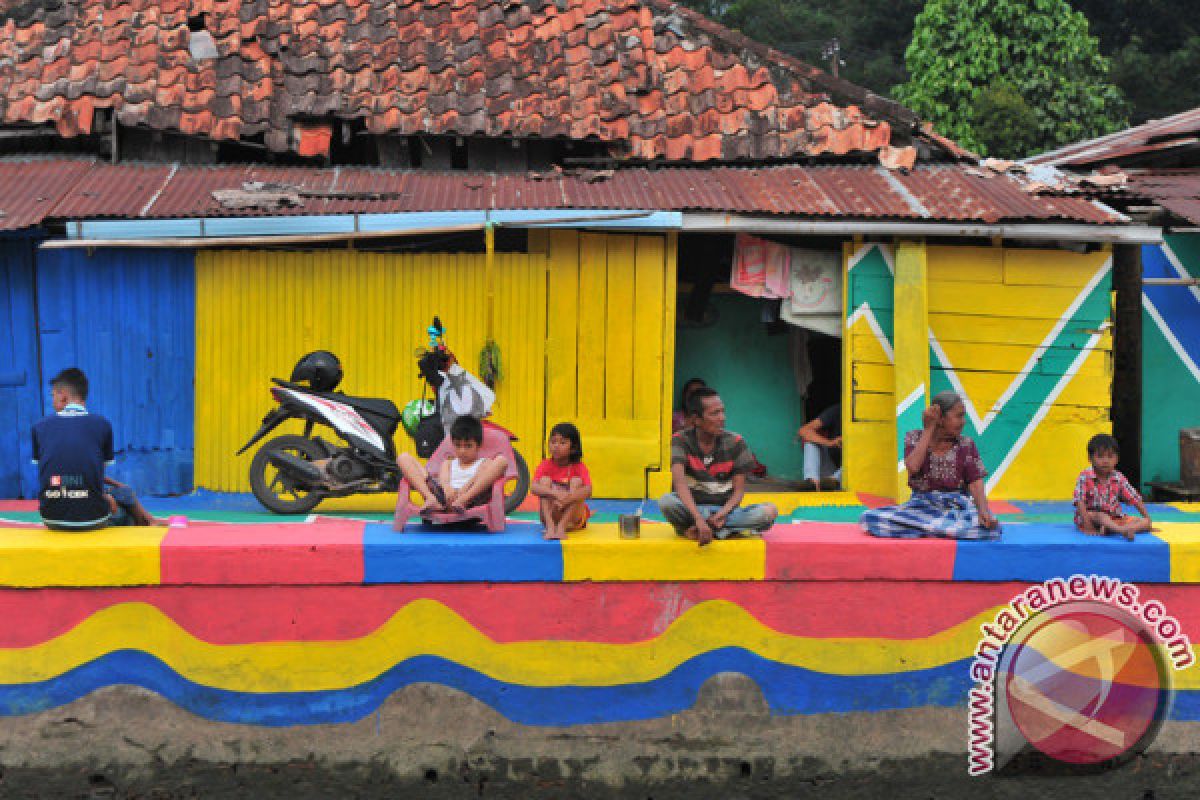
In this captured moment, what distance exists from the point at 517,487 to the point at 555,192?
2219mm

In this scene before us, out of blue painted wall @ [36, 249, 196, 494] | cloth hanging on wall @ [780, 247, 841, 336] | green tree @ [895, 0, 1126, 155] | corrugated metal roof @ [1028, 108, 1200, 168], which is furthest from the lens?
green tree @ [895, 0, 1126, 155]

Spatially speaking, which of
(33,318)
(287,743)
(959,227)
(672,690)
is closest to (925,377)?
(959,227)

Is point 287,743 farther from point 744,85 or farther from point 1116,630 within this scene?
point 744,85

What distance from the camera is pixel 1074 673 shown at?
6.61 meters

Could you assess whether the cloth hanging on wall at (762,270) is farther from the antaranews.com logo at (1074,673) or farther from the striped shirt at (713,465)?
the antaranews.com logo at (1074,673)

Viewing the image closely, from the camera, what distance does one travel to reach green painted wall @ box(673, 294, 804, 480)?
35.7 ft

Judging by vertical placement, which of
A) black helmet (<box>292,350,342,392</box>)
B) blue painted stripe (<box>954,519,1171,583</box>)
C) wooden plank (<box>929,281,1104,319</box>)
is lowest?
blue painted stripe (<box>954,519,1171,583</box>)

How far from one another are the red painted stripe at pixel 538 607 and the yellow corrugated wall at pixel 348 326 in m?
3.21

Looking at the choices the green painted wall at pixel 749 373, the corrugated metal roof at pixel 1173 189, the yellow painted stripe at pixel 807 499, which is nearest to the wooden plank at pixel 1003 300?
the corrugated metal roof at pixel 1173 189

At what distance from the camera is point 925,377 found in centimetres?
925

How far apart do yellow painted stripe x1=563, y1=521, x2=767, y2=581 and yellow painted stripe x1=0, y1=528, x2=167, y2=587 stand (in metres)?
2.14

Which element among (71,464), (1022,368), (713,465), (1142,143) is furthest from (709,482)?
(1142,143)

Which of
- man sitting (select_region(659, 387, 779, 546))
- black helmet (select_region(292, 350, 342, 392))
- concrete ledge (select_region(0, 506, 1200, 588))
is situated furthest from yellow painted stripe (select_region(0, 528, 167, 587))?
man sitting (select_region(659, 387, 779, 546))

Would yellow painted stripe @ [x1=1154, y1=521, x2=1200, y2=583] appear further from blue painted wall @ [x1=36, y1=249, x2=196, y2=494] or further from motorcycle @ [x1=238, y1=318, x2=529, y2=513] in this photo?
blue painted wall @ [x1=36, y1=249, x2=196, y2=494]
